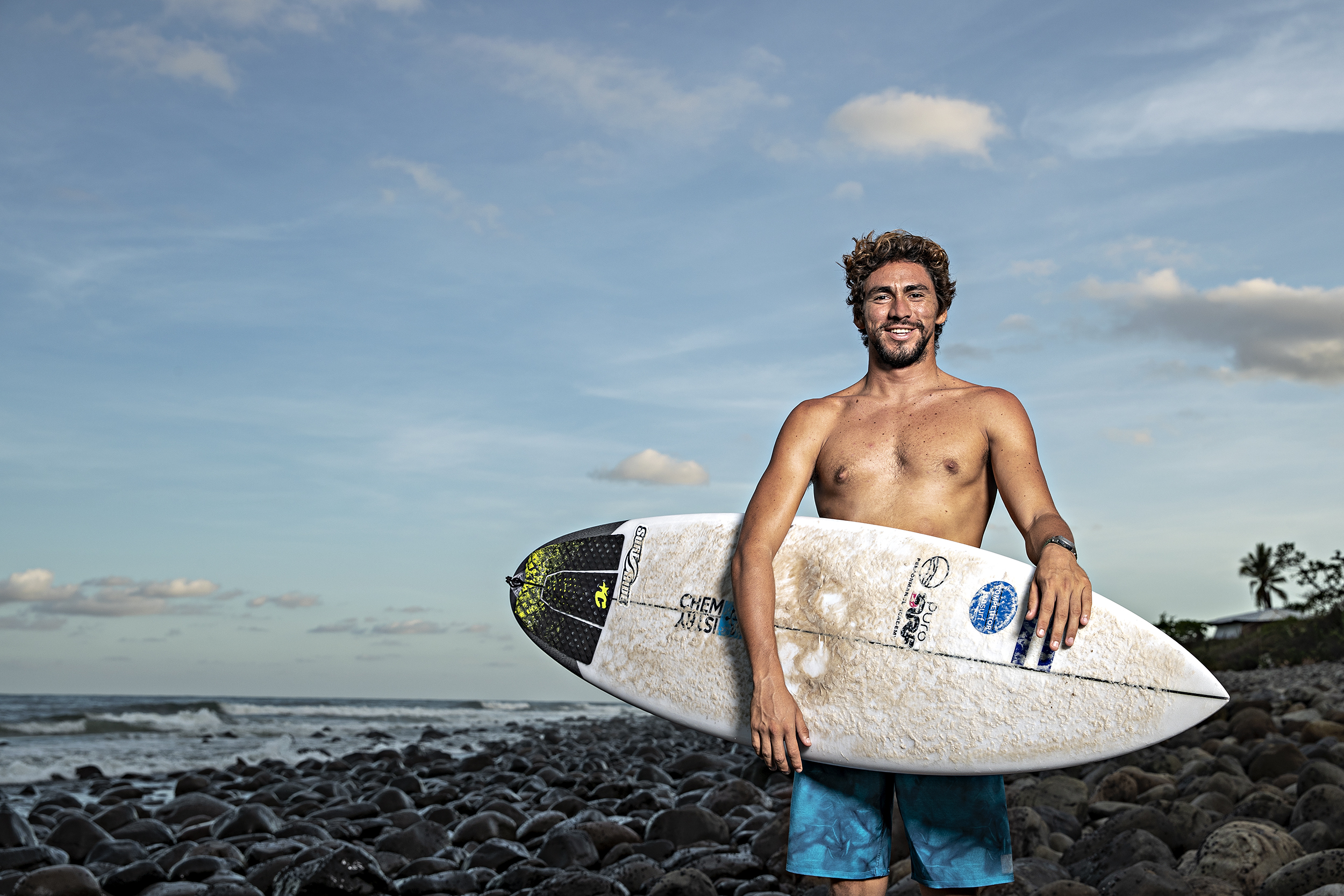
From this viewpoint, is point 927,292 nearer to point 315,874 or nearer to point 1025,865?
point 1025,865

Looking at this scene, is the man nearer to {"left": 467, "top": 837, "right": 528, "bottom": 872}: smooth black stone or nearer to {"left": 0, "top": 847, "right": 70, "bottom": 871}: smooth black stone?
{"left": 467, "top": 837, "right": 528, "bottom": 872}: smooth black stone

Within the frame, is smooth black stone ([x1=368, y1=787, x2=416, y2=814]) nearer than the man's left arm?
No

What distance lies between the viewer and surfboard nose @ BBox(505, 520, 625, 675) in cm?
397

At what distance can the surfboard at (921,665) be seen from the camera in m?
2.95

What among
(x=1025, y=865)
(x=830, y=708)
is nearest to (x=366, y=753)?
(x=1025, y=865)

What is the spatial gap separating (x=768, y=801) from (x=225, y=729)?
18.2m

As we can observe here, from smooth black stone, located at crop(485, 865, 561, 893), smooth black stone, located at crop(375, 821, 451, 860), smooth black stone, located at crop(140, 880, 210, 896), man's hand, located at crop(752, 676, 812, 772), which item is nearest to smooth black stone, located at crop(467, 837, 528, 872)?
smooth black stone, located at crop(485, 865, 561, 893)

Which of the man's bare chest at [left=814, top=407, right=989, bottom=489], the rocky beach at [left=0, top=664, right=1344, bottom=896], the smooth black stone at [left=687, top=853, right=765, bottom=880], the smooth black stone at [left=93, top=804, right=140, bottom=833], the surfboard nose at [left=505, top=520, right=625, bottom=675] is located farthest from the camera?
the smooth black stone at [left=93, top=804, right=140, bottom=833]

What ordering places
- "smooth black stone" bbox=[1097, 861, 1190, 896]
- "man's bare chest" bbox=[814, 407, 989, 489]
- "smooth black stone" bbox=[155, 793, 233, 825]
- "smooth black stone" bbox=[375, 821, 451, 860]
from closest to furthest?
1. "man's bare chest" bbox=[814, 407, 989, 489]
2. "smooth black stone" bbox=[1097, 861, 1190, 896]
3. "smooth black stone" bbox=[375, 821, 451, 860]
4. "smooth black stone" bbox=[155, 793, 233, 825]

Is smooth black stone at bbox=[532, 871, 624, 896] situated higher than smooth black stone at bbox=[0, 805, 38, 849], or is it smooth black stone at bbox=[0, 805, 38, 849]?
smooth black stone at bbox=[532, 871, 624, 896]

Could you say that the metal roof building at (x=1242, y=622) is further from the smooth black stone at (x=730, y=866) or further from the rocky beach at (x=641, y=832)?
the smooth black stone at (x=730, y=866)

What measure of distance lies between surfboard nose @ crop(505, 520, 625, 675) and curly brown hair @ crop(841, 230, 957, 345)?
139cm

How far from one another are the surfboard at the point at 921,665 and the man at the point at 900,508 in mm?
115

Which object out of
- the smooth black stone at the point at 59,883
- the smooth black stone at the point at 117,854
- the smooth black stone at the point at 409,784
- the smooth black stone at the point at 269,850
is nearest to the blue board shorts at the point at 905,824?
the smooth black stone at the point at 269,850
